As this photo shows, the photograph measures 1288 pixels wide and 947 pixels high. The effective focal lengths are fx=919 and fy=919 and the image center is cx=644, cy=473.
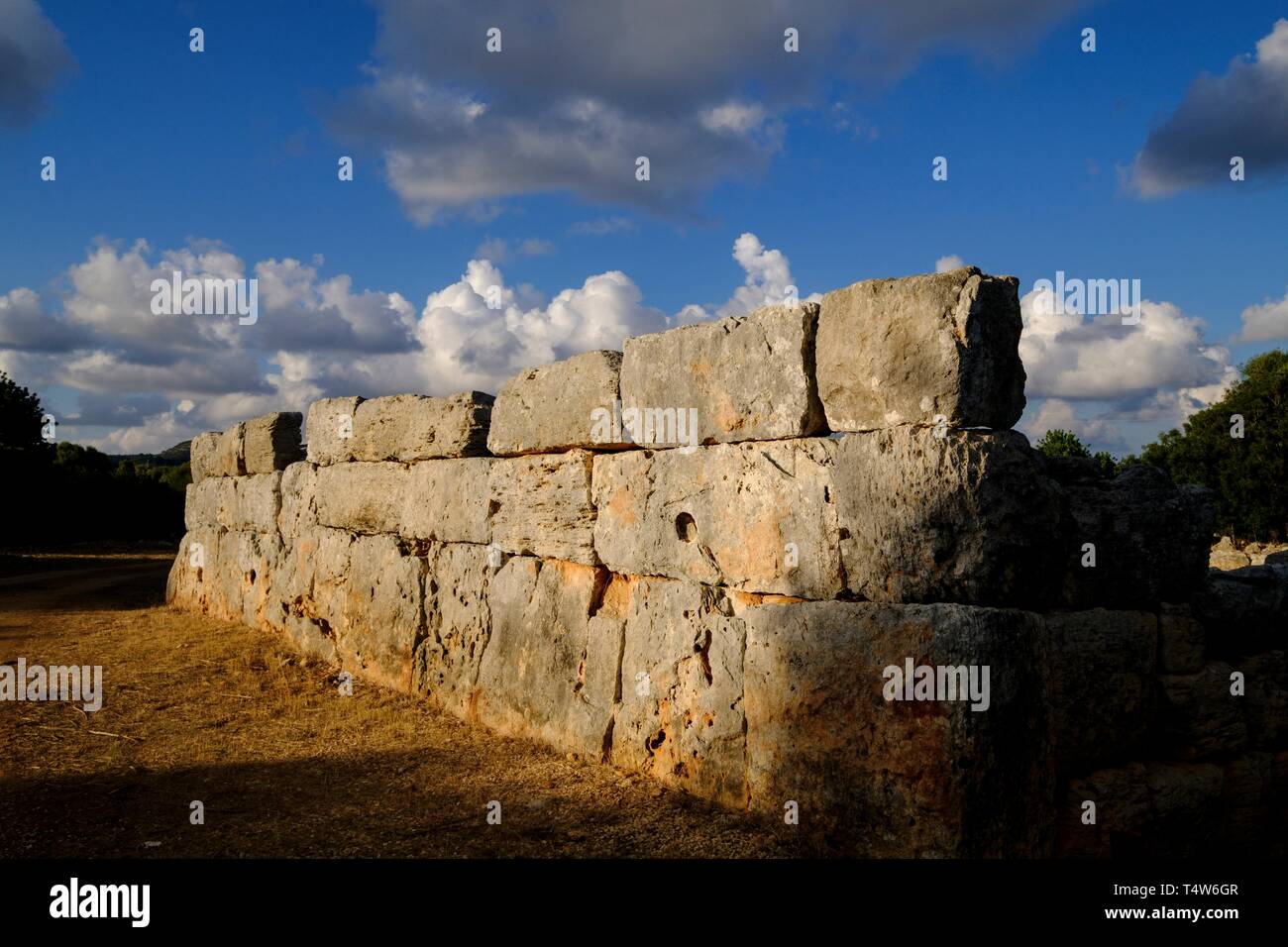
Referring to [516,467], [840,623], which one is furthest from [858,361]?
[516,467]

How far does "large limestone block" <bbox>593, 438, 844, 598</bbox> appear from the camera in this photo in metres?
4.63

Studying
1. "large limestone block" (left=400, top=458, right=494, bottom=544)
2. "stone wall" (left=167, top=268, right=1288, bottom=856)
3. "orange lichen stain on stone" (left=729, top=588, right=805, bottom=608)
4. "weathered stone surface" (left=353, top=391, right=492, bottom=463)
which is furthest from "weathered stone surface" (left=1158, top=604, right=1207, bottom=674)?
"weathered stone surface" (left=353, top=391, right=492, bottom=463)

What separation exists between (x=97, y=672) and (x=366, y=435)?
3.26 metres

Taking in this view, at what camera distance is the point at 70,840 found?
4.69 m

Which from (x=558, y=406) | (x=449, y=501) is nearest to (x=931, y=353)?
(x=558, y=406)

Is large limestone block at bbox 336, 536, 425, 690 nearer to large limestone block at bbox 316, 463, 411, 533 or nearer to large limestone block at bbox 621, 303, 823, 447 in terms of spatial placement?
large limestone block at bbox 316, 463, 411, 533

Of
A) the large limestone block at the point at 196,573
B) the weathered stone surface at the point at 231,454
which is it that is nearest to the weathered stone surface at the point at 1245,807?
the weathered stone surface at the point at 231,454

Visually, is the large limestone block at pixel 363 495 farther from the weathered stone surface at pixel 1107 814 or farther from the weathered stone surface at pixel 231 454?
the weathered stone surface at pixel 1107 814

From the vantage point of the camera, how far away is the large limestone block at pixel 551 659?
5.91m

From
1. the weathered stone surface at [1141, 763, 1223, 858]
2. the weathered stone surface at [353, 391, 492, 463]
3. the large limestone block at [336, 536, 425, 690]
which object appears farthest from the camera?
the large limestone block at [336, 536, 425, 690]

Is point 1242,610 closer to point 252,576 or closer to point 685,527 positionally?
point 685,527

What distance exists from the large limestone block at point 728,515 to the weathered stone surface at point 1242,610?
2.10 m

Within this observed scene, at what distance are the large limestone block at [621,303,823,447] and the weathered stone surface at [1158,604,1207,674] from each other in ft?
6.84
